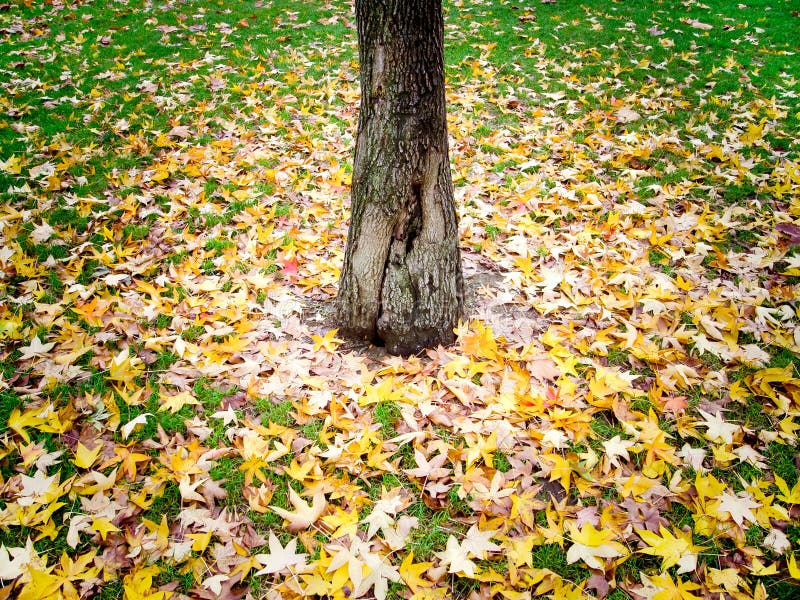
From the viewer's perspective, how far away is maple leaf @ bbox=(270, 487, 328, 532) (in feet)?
7.11

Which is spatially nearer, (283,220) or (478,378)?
(478,378)

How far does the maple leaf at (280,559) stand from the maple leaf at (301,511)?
0.10m

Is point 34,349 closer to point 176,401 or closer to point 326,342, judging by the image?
point 176,401

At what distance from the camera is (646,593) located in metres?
1.91

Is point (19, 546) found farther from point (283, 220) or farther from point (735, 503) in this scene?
point (735, 503)

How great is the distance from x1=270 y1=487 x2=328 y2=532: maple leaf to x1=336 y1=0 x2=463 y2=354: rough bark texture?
3.71 feet

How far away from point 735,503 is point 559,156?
384 centimetres

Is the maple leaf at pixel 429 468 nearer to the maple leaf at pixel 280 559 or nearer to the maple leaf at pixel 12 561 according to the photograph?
the maple leaf at pixel 280 559

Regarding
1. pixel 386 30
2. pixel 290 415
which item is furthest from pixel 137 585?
pixel 386 30

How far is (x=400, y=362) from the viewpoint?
2975mm

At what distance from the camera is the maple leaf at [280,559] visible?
78.9 inches

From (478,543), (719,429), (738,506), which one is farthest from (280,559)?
(719,429)

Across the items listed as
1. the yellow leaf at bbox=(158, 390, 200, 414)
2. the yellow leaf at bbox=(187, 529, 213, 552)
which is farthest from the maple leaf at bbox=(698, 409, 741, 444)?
the yellow leaf at bbox=(158, 390, 200, 414)

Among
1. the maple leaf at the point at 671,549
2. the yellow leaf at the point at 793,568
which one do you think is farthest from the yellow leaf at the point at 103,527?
the yellow leaf at the point at 793,568
